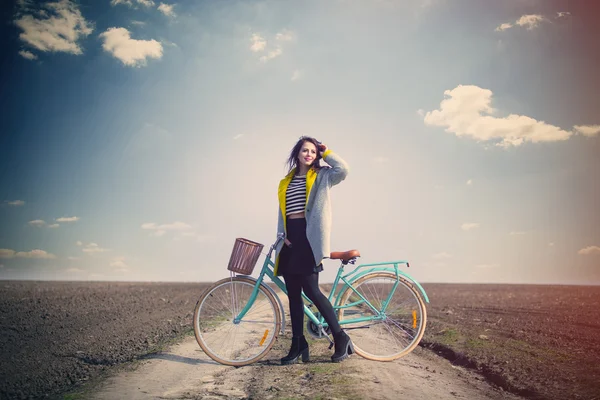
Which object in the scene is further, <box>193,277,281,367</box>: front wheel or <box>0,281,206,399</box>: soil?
<box>193,277,281,367</box>: front wheel

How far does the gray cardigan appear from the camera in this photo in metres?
4.84

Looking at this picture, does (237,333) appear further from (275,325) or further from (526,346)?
(526,346)

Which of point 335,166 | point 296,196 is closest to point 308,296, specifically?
point 296,196

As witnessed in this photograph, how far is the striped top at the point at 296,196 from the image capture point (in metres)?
4.97

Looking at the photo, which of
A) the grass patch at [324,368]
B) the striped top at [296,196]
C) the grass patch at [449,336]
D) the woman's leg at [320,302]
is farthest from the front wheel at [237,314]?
the grass patch at [449,336]

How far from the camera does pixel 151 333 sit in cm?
714

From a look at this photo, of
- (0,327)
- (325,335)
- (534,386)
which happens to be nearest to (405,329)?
(325,335)

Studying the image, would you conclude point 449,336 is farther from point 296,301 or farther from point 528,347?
point 296,301

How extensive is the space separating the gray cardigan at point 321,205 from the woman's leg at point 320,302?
227 mm

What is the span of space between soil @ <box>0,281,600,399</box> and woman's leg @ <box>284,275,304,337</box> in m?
0.39

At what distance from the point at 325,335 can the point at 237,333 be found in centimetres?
149

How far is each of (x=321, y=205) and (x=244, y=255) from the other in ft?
3.36

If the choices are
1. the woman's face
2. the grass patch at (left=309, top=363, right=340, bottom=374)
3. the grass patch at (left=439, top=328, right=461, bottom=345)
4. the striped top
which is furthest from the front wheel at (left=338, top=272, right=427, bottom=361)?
the woman's face

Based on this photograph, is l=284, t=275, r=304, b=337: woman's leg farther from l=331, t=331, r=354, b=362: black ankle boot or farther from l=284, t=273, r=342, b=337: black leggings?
l=331, t=331, r=354, b=362: black ankle boot
